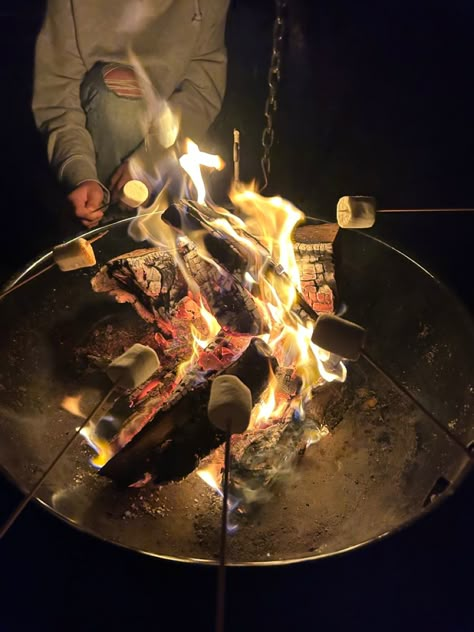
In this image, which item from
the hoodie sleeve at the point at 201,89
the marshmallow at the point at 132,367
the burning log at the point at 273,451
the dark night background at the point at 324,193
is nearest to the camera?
the marshmallow at the point at 132,367

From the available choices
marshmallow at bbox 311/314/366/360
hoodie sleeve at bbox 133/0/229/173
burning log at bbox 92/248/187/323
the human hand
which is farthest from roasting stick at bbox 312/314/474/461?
hoodie sleeve at bbox 133/0/229/173

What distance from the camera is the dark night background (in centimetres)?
150

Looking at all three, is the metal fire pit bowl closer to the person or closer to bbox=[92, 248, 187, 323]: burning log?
bbox=[92, 248, 187, 323]: burning log

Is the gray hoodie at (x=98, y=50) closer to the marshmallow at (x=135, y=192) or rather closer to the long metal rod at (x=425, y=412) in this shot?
the marshmallow at (x=135, y=192)

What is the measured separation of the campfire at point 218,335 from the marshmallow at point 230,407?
316 millimetres

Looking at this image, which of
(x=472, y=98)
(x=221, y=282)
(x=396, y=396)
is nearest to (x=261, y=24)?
(x=472, y=98)

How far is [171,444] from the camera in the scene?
1.53 metres

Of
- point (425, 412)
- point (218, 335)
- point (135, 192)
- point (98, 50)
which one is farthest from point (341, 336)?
point (98, 50)

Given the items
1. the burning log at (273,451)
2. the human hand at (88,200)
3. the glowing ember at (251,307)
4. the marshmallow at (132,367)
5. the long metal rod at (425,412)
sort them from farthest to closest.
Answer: the human hand at (88,200)
the glowing ember at (251,307)
the burning log at (273,451)
the marshmallow at (132,367)
the long metal rod at (425,412)

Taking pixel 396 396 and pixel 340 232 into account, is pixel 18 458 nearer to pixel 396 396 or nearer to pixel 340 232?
pixel 396 396

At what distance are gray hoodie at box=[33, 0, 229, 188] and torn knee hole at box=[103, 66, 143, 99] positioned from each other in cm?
6

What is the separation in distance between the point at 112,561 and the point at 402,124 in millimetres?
3205

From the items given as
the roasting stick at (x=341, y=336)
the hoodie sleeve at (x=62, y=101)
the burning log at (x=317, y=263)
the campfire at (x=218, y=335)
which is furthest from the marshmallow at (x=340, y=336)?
the hoodie sleeve at (x=62, y=101)

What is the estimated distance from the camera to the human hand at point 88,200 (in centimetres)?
256
